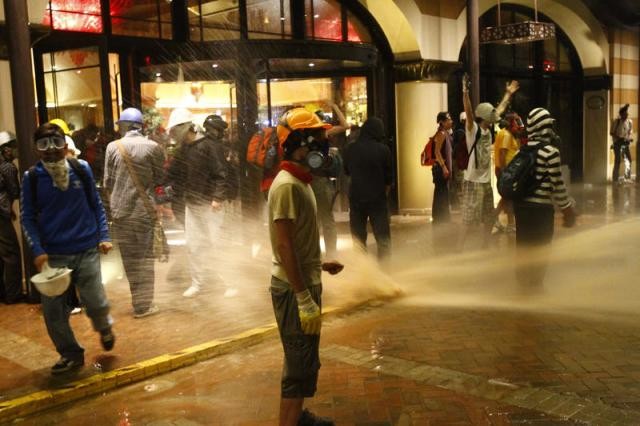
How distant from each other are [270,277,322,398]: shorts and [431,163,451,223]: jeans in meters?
7.64

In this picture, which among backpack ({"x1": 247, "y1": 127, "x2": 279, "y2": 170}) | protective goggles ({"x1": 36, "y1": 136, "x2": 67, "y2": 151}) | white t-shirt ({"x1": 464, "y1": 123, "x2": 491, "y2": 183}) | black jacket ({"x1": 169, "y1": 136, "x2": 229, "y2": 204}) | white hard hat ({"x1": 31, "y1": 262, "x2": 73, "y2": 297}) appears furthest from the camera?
white t-shirt ({"x1": 464, "y1": 123, "x2": 491, "y2": 183})

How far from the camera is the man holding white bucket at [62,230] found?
538 centimetres

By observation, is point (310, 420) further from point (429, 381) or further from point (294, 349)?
point (429, 381)

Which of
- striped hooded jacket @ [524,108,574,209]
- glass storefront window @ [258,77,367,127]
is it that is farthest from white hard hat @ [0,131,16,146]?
striped hooded jacket @ [524,108,574,209]

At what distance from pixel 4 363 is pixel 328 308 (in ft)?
9.94

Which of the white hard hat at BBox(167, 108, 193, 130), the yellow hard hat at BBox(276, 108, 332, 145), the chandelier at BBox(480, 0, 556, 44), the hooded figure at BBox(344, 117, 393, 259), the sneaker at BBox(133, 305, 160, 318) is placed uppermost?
the chandelier at BBox(480, 0, 556, 44)

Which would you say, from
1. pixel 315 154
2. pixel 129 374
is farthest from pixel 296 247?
pixel 129 374

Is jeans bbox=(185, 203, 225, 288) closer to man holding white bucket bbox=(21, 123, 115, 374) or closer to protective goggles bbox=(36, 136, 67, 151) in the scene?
man holding white bucket bbox=(21, 123, 115, 374)

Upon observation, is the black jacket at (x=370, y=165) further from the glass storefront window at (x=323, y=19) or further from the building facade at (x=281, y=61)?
the glass storefront window at (x=323, y=19)

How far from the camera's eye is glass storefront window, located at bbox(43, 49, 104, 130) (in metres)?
10.7

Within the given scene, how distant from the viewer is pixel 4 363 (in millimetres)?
5836

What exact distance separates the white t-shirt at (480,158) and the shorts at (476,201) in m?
0.09

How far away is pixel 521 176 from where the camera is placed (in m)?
6.83

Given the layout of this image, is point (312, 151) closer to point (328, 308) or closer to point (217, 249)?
point (328, 308)
